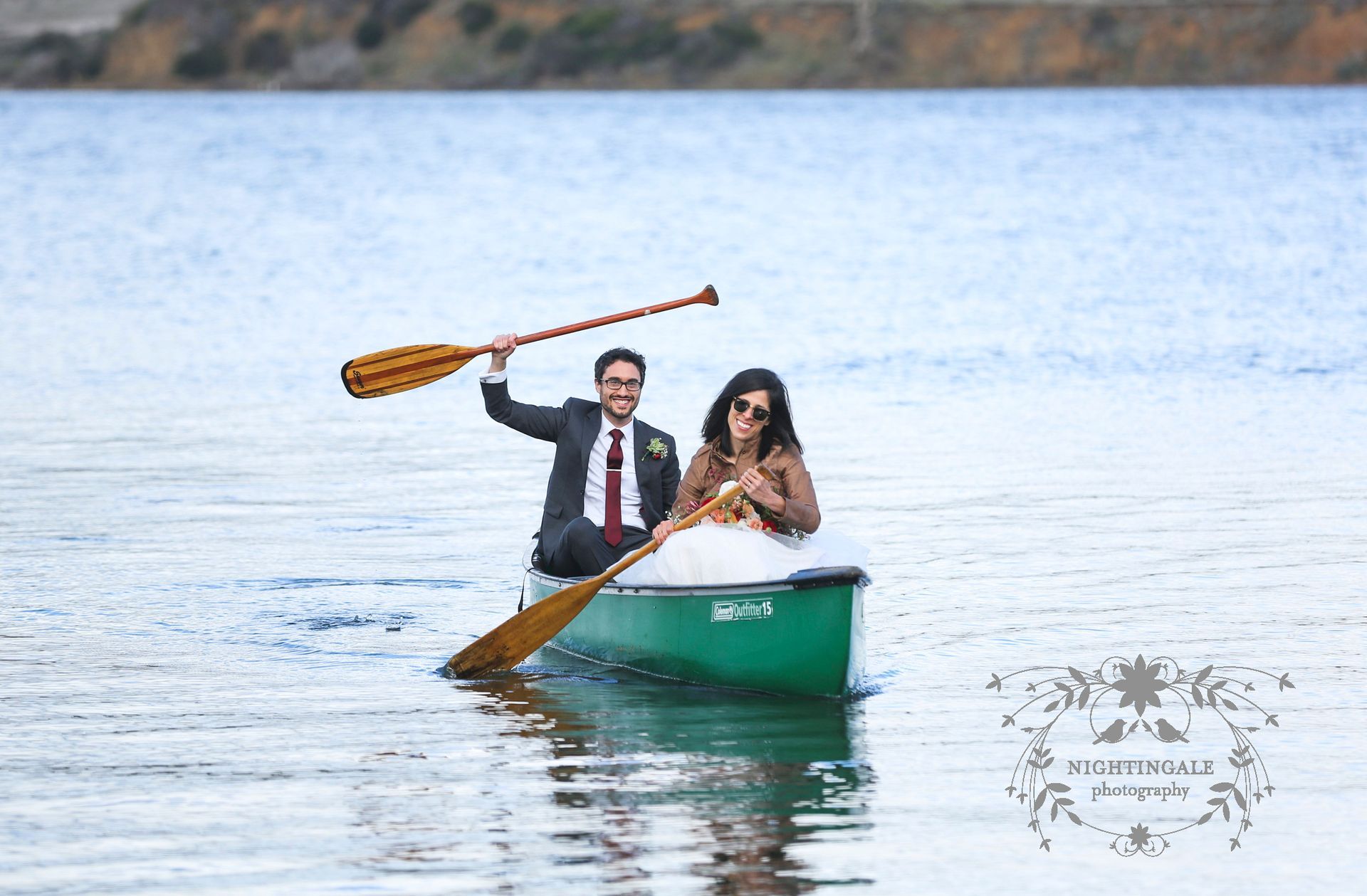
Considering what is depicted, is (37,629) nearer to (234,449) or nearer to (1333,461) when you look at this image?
(234,449)

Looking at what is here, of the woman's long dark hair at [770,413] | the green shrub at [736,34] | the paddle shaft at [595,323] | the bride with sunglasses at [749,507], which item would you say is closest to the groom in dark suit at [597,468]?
the paddle shaft at [595,323]

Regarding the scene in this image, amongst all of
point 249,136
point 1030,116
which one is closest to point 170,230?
point 249,136

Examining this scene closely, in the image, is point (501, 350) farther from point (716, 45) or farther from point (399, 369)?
point (716, 45)

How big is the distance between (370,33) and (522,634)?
107080mm

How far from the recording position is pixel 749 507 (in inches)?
369

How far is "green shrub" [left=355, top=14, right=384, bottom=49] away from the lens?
11256 cm

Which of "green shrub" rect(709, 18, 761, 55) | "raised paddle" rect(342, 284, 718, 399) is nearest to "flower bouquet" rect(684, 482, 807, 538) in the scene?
"raised paddle" rect(342, 284, 718, 399)

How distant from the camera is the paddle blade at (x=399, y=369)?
453 inches

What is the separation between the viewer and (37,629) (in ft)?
35.0

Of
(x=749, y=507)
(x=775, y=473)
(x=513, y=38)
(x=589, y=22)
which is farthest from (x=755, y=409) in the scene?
(x=513, y=38)

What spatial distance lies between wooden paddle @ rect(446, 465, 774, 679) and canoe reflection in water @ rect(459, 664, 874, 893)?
5.5 inches

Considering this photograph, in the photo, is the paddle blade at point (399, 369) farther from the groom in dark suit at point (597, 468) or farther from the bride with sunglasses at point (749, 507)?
the bride with sunglasses at point (749, 507)

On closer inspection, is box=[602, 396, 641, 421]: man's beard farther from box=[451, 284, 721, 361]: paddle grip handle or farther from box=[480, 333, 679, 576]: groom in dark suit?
box=[451, 284, 721, 361]: paddle grip handle

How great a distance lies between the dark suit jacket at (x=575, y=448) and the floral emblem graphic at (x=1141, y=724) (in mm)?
1838
